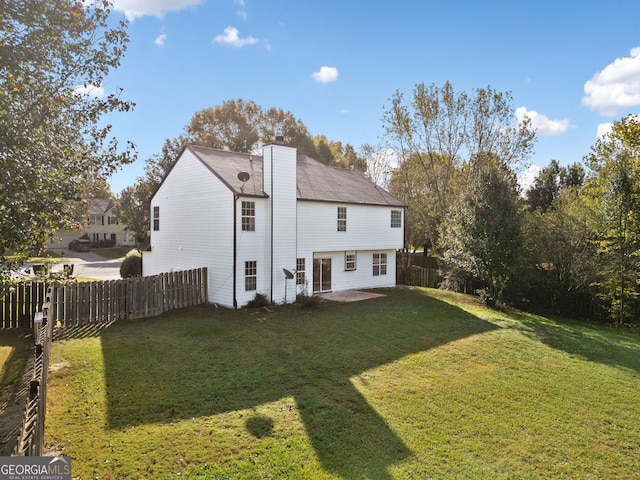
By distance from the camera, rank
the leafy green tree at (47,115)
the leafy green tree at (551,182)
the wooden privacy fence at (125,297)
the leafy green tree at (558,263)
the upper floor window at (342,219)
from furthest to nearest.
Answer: the leafy green tree at (551,182) < the upper floor window at (342,219) < the leafy green tree at (558,263) < the wooden privacy fence at (125,297) < the leafy green tree at (47,115)

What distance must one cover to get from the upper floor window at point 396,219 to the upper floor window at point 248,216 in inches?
422

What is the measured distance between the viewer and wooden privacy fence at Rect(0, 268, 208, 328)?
39.9 ft

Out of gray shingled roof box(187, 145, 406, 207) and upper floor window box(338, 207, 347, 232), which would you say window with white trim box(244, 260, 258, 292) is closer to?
gray shingled roof box(187, 145, 406, 207)

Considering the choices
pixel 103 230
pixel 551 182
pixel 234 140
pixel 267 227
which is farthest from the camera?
pixel 103 230

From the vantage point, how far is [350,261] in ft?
74.5

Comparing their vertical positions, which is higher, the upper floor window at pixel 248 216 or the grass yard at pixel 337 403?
the upper floor window at pixel 248 216

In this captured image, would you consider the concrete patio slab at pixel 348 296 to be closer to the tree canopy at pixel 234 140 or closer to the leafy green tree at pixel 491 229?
the leafy green tree at pixel 491 229

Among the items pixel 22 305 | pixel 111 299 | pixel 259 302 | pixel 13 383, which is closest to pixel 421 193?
pixel 259 302

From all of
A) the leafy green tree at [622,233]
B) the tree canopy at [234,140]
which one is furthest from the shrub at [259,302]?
the tree canopy at [234,140]

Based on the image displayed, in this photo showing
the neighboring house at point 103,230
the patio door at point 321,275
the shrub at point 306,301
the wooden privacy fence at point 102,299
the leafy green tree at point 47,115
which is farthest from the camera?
the neighboring house at point 103,230

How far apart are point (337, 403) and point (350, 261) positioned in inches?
601

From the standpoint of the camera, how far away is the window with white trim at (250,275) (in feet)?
55.5

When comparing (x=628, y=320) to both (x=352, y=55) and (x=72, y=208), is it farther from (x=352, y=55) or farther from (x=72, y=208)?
(x=72, y=208)

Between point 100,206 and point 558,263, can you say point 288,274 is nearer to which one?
point 558,263
